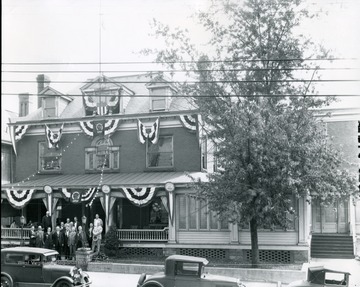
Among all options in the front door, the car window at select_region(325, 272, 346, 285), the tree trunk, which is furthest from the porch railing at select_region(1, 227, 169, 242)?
the car window at select_region(325, 272, 346, 285)

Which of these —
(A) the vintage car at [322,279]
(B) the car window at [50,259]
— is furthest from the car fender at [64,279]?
(A) the vintage car at [322,279]

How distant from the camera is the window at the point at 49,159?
23.3 metres

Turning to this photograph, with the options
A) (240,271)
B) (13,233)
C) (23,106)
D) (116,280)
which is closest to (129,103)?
(23,106)

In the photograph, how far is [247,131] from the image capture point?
15.3 metres

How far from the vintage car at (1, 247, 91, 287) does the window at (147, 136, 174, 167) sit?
10.2 meters

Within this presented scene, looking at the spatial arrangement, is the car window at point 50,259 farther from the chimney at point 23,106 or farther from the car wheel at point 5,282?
the chimney at point 23,106

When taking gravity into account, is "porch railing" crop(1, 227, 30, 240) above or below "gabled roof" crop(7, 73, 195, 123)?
below

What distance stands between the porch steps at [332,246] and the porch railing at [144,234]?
24.5ft

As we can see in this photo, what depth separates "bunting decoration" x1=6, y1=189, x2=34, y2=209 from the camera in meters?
20.4

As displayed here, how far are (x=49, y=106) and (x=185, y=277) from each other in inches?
633

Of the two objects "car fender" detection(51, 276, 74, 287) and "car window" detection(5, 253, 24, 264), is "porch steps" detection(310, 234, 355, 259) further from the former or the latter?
"car window" detection(5, 253, 24, 264)

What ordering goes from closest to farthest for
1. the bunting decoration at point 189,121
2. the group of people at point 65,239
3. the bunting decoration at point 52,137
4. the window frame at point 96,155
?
the group of people at point 65,239 < the bunting decoration at point 189,121 < the bunting decoration at point 52,137 < the window frame at point 96,155

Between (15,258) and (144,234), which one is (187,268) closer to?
(15,258)

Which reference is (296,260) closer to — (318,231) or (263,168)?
(318,231)
